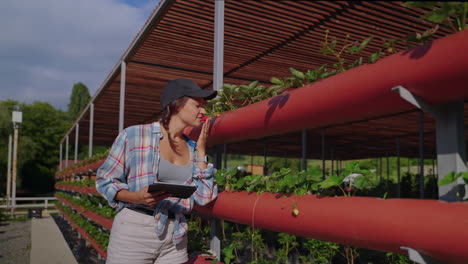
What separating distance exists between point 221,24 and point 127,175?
1910 millimetres

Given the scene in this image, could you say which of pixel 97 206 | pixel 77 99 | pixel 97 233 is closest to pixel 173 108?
pixel 97 233

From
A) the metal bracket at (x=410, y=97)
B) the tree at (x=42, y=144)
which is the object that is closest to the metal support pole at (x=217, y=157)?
the metal bracket at (x=410, y=97)

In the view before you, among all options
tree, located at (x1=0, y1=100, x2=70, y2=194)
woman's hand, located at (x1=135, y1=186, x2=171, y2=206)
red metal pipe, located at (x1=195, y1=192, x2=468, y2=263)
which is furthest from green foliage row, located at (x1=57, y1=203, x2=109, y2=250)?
tree, located at (x1=0, y1=100, x2=70, y2=194)

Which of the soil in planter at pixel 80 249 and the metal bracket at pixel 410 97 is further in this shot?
the soil in planter at pixel 80 249

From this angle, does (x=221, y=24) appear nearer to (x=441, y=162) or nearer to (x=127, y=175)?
(x=127, y=175)

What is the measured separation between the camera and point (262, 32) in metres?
5.57

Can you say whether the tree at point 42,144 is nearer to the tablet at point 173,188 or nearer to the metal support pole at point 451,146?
the tablet at point 173,188

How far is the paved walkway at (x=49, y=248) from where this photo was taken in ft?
27.8

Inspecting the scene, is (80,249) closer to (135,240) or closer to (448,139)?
(135,240)

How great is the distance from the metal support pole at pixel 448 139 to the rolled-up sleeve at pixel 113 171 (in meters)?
1.49

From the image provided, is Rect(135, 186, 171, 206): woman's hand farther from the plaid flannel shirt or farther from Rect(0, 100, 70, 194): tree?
Rect(0, 100, 70, 194): tree

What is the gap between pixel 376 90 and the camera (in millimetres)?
1676

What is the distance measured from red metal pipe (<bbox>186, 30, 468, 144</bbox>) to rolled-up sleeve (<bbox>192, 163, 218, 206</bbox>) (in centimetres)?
43

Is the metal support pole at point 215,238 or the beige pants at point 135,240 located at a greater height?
the beige pants at point 135,240
